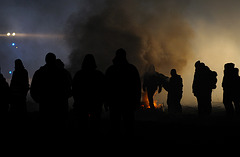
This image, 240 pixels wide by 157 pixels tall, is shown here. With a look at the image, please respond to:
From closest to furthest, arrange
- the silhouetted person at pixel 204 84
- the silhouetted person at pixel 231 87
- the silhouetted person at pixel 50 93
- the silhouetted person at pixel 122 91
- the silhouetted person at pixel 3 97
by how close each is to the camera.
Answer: the silhouetted person at pixel 50 93, the silhouetted person at pixel 122 91, the silhouetted person at pixel 3 97, the silhouetted person at pixel 231 87, the silhouetted person at pixel 204 84

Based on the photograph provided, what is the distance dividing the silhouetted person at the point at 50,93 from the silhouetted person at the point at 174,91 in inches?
370

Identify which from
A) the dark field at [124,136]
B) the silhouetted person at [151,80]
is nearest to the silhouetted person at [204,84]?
the dark field at [124,136]

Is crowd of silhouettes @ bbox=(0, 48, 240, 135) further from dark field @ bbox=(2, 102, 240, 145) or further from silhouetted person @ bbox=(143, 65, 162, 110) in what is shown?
silhouetted person @ bbox=(143, 65, 162, 110)

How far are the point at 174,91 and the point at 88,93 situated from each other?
943cm

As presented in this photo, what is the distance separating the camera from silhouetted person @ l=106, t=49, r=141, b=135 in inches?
191

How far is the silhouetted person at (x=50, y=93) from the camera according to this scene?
466 cm

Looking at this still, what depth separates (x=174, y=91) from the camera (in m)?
13.3

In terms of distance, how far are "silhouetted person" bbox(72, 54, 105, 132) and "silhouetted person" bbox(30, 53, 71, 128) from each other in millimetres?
370

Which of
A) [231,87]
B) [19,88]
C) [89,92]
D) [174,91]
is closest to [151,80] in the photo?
[174,91]

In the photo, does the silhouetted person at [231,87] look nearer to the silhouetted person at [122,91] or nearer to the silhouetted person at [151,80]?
the silhouetted person at [151,80]

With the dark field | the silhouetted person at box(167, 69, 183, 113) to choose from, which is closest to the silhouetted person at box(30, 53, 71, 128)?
the dark field

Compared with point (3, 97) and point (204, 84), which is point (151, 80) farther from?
point (3, 97)

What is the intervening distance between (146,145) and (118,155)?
109 centimetres

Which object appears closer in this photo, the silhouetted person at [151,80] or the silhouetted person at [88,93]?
the silhouetted person at [88,93]
